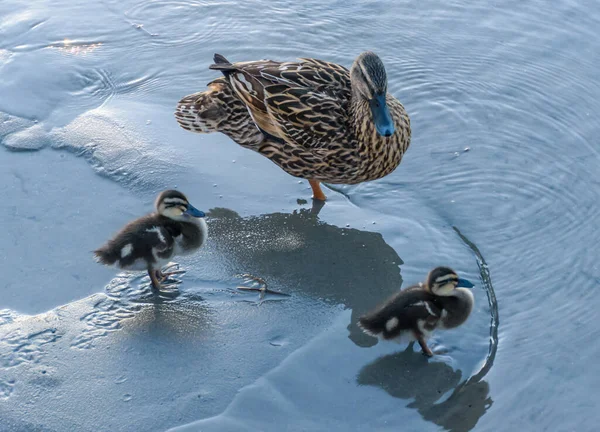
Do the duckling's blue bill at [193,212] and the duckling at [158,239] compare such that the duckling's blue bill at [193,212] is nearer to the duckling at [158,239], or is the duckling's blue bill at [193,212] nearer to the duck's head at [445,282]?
the duckling at [158,239]

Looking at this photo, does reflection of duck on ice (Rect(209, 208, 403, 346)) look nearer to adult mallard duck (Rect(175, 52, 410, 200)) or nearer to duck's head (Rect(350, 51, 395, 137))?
adult mallard duck (Rect(175, 52, 410, 200))

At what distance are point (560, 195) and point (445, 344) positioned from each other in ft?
5.00

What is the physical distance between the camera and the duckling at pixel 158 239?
412 cm

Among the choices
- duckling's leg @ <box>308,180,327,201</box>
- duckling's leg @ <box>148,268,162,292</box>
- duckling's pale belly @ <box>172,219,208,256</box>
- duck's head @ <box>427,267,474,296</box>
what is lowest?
duckling's leg @ <box>148,268,162,292</box>

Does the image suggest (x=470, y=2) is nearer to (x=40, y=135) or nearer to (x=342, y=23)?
(x=342, y=23)

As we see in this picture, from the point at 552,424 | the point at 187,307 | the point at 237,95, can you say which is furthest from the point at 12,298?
the point at 552,424

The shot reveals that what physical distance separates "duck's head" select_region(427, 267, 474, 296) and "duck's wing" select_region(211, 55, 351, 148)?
1381mm

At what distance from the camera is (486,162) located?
5.18m

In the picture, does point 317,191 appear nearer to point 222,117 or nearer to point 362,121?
point 362,121

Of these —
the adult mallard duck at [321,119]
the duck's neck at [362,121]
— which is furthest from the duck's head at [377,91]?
the duck's neck at [362,121]

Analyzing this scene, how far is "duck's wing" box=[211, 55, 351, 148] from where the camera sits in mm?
4902

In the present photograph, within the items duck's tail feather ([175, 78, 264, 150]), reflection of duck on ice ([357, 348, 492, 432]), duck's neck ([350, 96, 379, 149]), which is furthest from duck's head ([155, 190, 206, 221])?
reflection of duck on ice ([357, 348, 492, 432])

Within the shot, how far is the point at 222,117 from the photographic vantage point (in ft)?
17.4

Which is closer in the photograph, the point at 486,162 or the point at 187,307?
the point at 187,307
